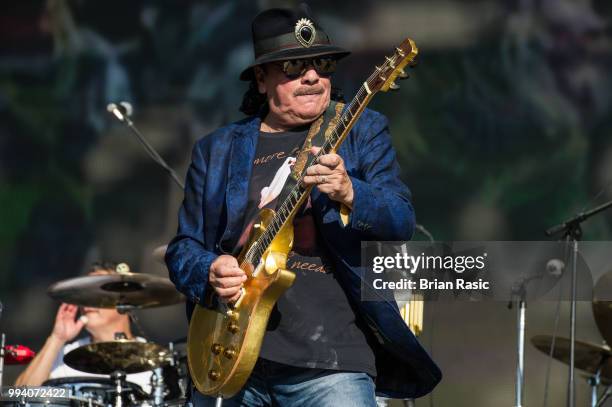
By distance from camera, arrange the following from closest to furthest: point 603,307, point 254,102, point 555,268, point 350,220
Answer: point 350,220, point 254,102, point 603,307, point 555,268

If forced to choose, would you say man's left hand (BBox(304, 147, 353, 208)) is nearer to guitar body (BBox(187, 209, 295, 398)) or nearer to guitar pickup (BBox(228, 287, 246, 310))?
guitar body (BBox(187, 209, 295, 398))

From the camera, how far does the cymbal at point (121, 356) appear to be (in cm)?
670

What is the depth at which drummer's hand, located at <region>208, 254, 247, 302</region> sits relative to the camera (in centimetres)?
356

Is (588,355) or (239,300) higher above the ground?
(239,300)

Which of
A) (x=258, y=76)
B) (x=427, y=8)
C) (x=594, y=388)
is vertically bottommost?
(x=594, y=388)

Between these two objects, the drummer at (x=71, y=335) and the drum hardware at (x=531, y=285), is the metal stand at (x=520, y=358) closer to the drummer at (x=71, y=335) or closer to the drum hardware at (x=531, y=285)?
the drum hardware at (x=531, y=285)

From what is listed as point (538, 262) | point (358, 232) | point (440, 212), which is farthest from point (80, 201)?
point (358, 232)

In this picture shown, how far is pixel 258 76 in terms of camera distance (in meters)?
3.99

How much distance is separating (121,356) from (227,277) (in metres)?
3.34

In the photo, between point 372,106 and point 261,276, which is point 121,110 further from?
point 261,276

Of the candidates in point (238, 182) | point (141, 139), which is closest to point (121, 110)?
point (141, 139)

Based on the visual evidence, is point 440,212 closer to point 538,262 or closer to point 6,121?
point 538,262

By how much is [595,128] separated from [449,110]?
89 centimetres

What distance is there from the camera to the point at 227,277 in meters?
3.56
